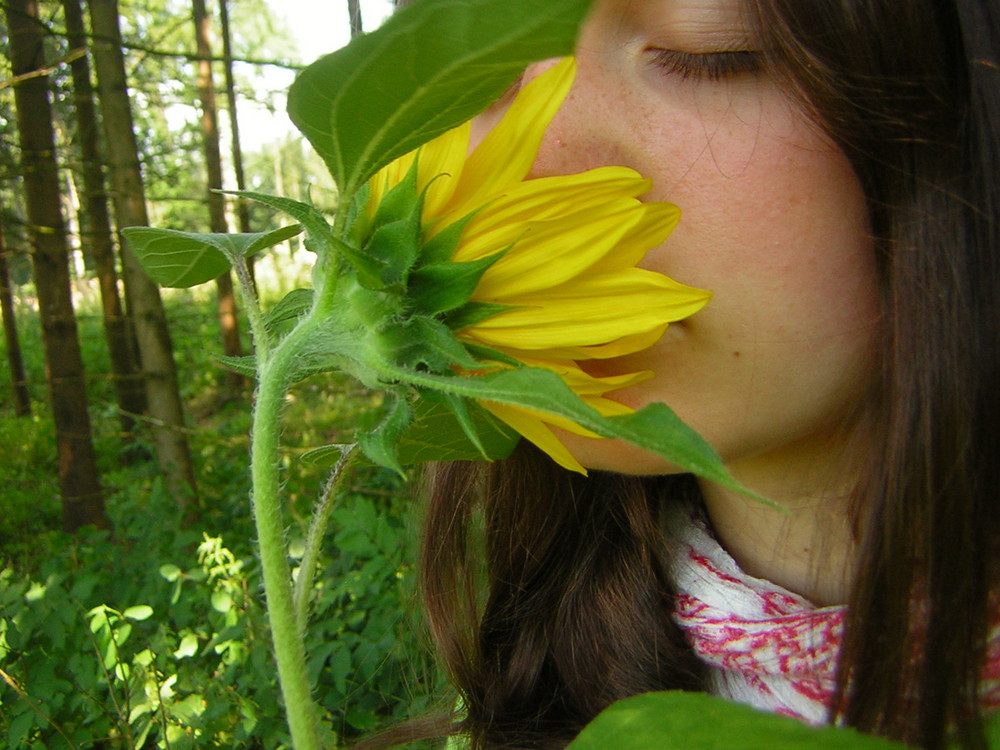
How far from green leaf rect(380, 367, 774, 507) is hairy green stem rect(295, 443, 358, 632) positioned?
9 cm

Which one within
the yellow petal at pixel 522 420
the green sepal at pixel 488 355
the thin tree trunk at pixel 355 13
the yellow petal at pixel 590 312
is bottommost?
the yellow petal at pixel 522 420

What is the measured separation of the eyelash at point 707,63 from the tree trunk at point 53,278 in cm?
239

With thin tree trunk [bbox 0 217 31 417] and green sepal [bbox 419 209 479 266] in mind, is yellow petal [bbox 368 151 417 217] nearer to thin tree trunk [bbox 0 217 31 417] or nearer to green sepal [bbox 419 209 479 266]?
green sepal [bbox 419 209 479 266]

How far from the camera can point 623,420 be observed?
0.30 m

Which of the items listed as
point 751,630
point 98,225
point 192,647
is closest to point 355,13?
point 751,630

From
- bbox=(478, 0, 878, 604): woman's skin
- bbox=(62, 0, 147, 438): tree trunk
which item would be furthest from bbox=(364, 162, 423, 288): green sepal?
bbox=(62, 0, 147, 438): tree trunk

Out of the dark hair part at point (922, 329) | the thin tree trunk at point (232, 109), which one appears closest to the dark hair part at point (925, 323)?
the dark hair part at point (922, 329)

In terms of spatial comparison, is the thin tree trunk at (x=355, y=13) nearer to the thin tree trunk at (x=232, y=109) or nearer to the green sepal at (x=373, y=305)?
the green sepal at (x=373, y=305)

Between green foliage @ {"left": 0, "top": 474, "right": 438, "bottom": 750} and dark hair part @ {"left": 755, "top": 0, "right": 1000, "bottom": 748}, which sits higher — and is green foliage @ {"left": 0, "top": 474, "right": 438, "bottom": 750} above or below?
below

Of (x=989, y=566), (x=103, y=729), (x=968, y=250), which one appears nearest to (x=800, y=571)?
(x=989, y=566)

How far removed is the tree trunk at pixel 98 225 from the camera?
2.83 metres

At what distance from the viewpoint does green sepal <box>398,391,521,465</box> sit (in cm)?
45

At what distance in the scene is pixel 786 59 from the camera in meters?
0.57

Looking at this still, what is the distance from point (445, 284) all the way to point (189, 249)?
16 cm
